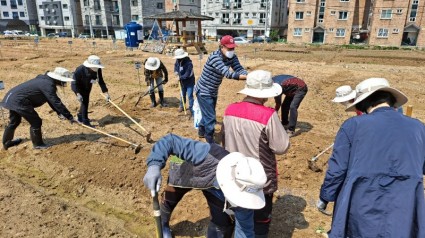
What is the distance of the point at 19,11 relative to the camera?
59312 millimetres

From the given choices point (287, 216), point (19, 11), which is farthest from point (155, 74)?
point (19, 11)

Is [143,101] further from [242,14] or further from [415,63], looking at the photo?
[242,14]

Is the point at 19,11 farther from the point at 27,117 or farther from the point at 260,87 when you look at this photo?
the point at 260,87

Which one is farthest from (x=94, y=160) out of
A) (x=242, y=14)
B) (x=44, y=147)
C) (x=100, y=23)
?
(x=100, y=23)

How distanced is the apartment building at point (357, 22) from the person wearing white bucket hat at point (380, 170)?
3880cm

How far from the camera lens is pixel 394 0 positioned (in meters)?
33.4

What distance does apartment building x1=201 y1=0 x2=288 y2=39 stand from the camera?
43031mm

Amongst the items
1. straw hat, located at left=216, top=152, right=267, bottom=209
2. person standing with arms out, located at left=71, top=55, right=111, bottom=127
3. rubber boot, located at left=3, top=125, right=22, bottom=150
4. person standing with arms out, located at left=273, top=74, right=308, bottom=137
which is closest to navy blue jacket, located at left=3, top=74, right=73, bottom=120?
rubber boot, located at left=3, top=125, right=22, bottom=150

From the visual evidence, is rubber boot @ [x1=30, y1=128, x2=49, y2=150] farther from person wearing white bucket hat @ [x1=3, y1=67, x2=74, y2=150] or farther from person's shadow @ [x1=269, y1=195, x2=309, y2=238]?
person's shadow @ [x1=269, y1=195, x2=309, y2=238]

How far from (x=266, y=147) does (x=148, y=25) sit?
52.1m

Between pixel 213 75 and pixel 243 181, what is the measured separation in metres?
3.06

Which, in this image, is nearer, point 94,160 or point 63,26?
point 94,160

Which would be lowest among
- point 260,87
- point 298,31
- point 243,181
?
point 243,181

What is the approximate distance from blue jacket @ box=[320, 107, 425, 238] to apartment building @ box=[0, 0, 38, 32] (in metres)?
69.4
